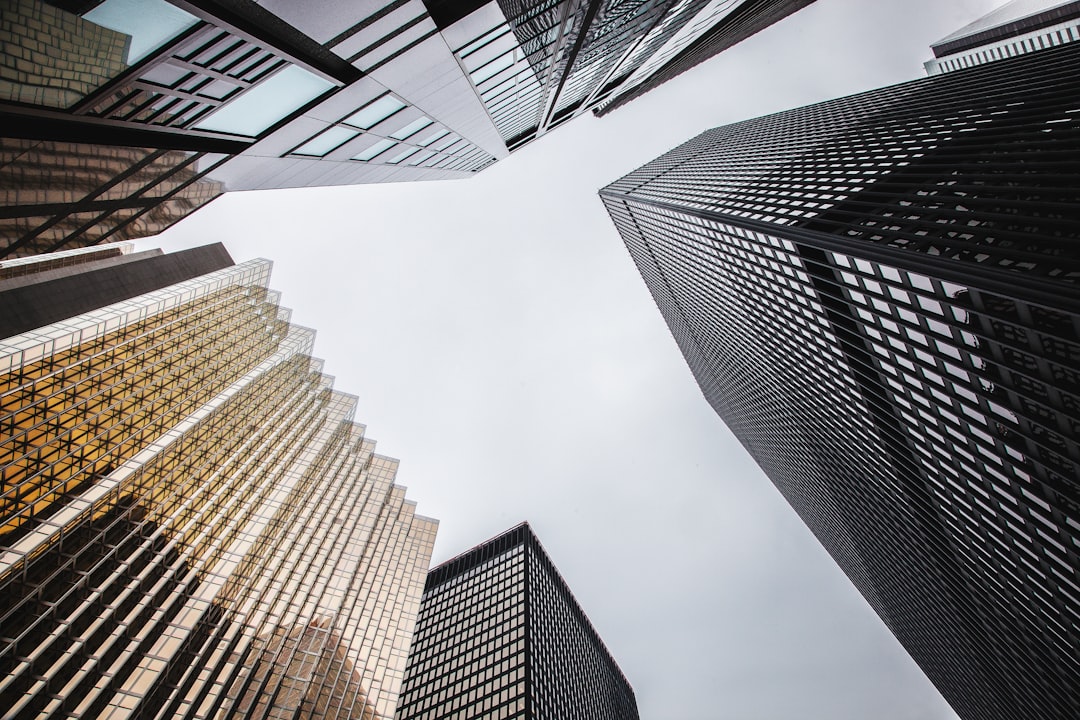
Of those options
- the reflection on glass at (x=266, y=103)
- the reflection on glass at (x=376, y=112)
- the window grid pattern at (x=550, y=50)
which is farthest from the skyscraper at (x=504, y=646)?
the reflection on glass at (x=266, y=103)

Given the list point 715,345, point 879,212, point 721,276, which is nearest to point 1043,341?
point 879,212

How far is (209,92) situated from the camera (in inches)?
389

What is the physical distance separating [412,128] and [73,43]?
14624 mm

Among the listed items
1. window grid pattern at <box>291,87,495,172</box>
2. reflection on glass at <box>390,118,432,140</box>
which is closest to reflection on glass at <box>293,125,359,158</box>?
→ window grid pattern at <box>291,87,495,172</box>

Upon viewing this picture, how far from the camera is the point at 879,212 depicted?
3516 cm

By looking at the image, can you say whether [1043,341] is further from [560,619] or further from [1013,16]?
[1013,16]

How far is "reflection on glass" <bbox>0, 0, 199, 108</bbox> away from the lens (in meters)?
5.92

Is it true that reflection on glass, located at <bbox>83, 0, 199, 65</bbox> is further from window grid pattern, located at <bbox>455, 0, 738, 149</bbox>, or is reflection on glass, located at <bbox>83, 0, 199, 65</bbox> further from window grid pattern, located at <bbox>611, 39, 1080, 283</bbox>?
window grid pattern, located at <bbox>611, 39, 1080, 283</bbox>

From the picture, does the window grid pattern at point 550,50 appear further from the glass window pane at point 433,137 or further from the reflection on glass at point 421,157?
the reflection on glass at point 421,157

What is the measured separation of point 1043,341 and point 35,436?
6679cm

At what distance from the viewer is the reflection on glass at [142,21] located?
21.6ft

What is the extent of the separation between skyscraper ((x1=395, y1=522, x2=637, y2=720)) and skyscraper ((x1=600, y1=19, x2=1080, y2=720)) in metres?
54.2

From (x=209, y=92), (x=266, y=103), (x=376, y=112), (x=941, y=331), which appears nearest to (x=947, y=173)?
(x=941, y=331)

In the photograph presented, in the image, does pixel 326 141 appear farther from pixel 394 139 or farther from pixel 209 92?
pixel 209 92
